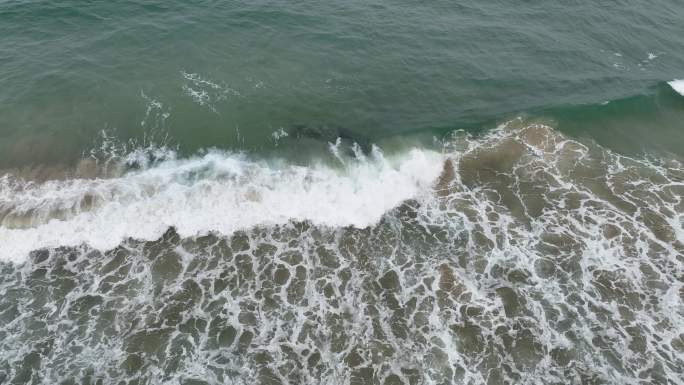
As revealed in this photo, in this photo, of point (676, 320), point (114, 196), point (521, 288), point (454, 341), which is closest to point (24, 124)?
point (114, 196)

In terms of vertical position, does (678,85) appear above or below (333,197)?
above

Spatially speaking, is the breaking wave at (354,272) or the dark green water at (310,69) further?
the dark green water at (310,69)

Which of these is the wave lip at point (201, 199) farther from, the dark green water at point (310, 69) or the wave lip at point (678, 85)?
the wave lip at point (678, 85)

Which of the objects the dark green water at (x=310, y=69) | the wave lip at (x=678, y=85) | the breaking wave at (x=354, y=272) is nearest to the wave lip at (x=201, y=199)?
the breaking wave at (x=354, y=272)

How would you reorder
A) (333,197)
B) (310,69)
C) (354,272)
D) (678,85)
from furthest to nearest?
(678,85)
(310,69)
(333,197)
(354,272)

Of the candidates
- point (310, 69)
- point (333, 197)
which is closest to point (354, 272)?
point (333, 197)

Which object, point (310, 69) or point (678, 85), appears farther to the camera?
point (678, 85)

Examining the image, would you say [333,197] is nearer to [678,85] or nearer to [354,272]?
[354,272]
